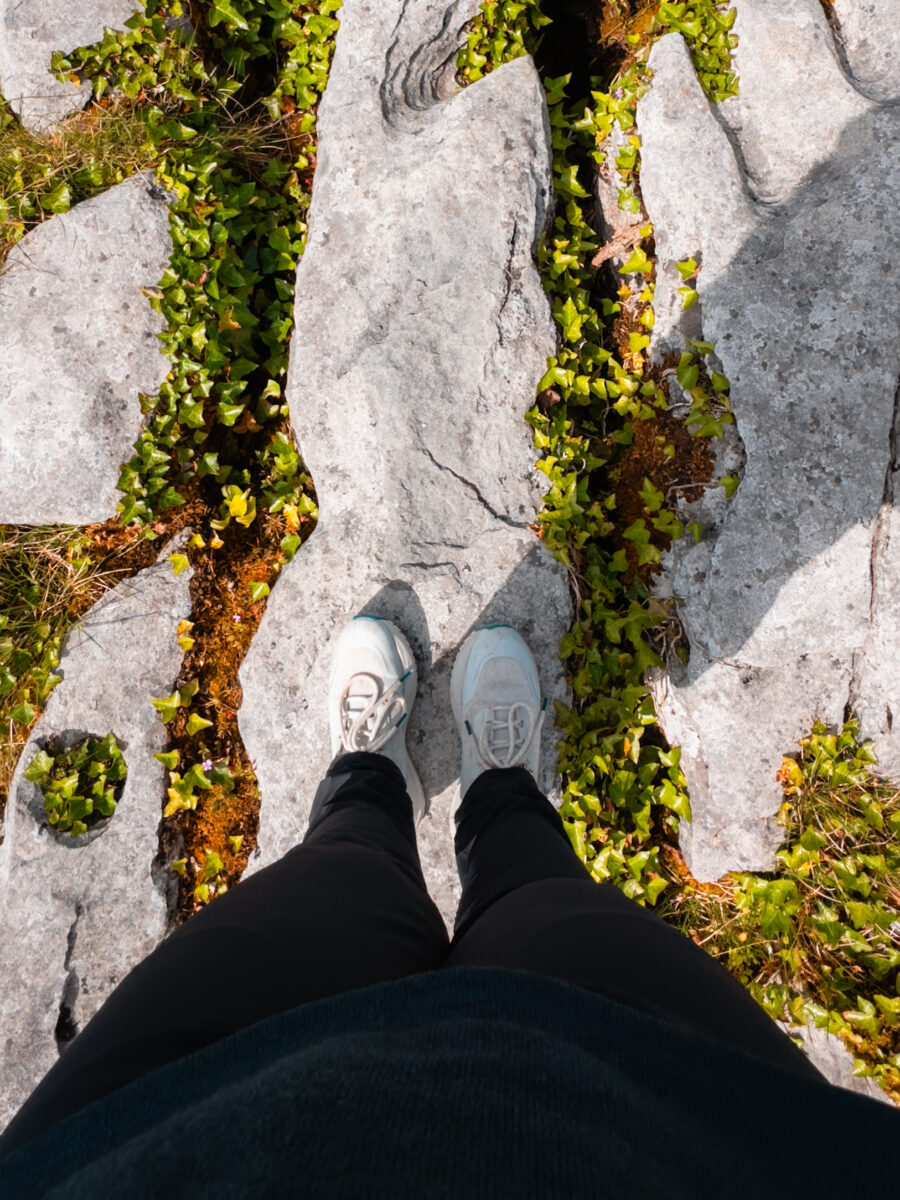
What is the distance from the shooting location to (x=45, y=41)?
3457 millimetres

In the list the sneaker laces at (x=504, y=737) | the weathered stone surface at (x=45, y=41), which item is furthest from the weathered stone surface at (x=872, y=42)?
the weathered stone surface at (x=45, y=41)

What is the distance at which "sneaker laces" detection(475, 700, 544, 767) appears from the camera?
9.31 feet

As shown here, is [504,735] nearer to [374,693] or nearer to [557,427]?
[374,693]

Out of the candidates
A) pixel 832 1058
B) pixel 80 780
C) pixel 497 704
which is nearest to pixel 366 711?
pixel 497 704

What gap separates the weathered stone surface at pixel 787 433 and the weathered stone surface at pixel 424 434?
25.3 inches

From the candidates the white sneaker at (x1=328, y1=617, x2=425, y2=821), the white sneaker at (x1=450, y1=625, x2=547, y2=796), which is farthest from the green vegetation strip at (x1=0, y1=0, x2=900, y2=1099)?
the white sneaker at (x1=328, y1=617, x2=425, y2=821)

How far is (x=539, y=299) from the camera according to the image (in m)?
3.23

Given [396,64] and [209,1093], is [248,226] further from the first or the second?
[209,1093]

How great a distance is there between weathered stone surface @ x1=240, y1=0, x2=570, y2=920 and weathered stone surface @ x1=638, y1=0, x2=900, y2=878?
2.11ft

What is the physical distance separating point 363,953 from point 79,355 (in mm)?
2988

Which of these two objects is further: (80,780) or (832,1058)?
(80,780)

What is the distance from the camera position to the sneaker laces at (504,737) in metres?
2.84

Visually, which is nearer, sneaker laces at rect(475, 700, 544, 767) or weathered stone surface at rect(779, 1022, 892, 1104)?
weathered stone surface at rect(779, 1022, 892, 1104)

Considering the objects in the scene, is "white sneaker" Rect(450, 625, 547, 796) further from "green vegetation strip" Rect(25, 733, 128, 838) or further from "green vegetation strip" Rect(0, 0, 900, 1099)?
"green vegetation strip" Rect(25, 733, 128, 838)
